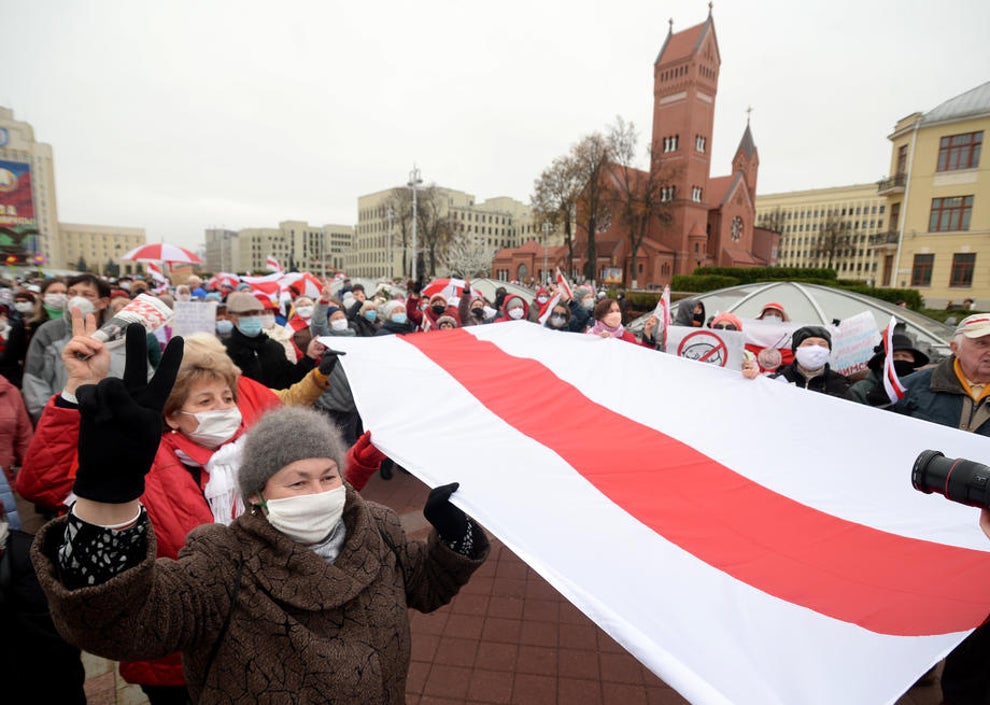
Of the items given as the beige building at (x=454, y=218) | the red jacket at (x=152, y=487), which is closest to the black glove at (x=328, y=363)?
the red jacket at (x=152, y=487)

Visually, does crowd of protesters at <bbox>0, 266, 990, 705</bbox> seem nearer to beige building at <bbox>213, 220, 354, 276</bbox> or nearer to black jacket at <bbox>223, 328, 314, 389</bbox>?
black jacket at <bbox>223, 328, 314, 389</bbox>

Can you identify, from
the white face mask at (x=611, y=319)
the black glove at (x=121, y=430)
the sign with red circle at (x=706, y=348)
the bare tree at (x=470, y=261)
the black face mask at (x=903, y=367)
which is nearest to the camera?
the black glove at (x=121, y=430)

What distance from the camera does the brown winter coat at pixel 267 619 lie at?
1127 millimetres

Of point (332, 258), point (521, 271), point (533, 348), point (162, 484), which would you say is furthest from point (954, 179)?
point (332, 258)

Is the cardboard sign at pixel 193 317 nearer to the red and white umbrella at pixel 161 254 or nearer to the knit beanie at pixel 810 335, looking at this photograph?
the knit beanie at pixel 810 335

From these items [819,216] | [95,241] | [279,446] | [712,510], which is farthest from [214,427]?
[95,241]

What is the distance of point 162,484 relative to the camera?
1848 millimetres

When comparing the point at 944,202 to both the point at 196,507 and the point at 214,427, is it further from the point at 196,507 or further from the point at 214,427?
the point at 196,507

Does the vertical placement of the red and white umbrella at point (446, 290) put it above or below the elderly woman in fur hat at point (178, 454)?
above

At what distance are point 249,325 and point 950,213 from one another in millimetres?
42042

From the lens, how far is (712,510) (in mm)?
2059

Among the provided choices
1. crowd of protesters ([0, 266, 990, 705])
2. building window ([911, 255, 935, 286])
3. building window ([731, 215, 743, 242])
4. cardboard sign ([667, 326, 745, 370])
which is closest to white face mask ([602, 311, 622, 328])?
cardboard sign ([667, 326, 745, 370])

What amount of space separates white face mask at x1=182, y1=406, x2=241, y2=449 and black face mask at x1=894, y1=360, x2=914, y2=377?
4.44 meters

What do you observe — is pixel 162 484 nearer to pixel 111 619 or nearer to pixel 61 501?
pixel 61 501
